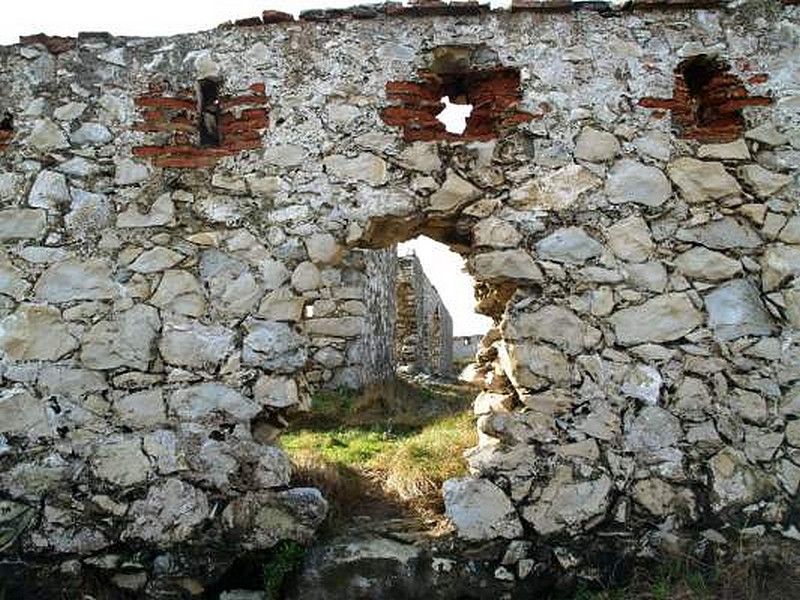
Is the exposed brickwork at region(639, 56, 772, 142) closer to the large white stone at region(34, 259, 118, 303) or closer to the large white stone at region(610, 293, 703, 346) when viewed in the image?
the large white stone at region(610, 293, 703, 346)

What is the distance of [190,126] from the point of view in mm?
3713

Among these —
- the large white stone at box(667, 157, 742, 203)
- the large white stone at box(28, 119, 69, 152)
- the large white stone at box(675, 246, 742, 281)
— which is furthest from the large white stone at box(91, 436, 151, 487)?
the large white stone at box(667, 157, 742, 203)

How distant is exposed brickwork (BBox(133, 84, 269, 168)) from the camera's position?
11.9 feet

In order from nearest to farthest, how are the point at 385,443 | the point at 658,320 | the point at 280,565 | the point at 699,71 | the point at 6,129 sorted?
the point at 280,565, the point at 658,320, the point at 6,129, the point at 699,71, the point at 385,443

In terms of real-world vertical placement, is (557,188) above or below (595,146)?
below

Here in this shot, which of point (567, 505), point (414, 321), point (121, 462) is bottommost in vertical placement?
point (567, 505)

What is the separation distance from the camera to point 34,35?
3.70 metres

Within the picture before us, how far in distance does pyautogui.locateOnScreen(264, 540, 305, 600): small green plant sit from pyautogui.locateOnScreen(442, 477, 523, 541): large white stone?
2.40 ft

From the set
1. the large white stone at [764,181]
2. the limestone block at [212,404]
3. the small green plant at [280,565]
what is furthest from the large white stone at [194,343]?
the large white stone at [764,181]

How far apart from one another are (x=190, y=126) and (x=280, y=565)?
228cm

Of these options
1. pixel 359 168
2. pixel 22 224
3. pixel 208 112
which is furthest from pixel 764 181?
pixel 22 224

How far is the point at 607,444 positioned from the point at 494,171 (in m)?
1.48

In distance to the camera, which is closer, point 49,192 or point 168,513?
point 168,513

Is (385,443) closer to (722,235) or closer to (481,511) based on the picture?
(481,511)
